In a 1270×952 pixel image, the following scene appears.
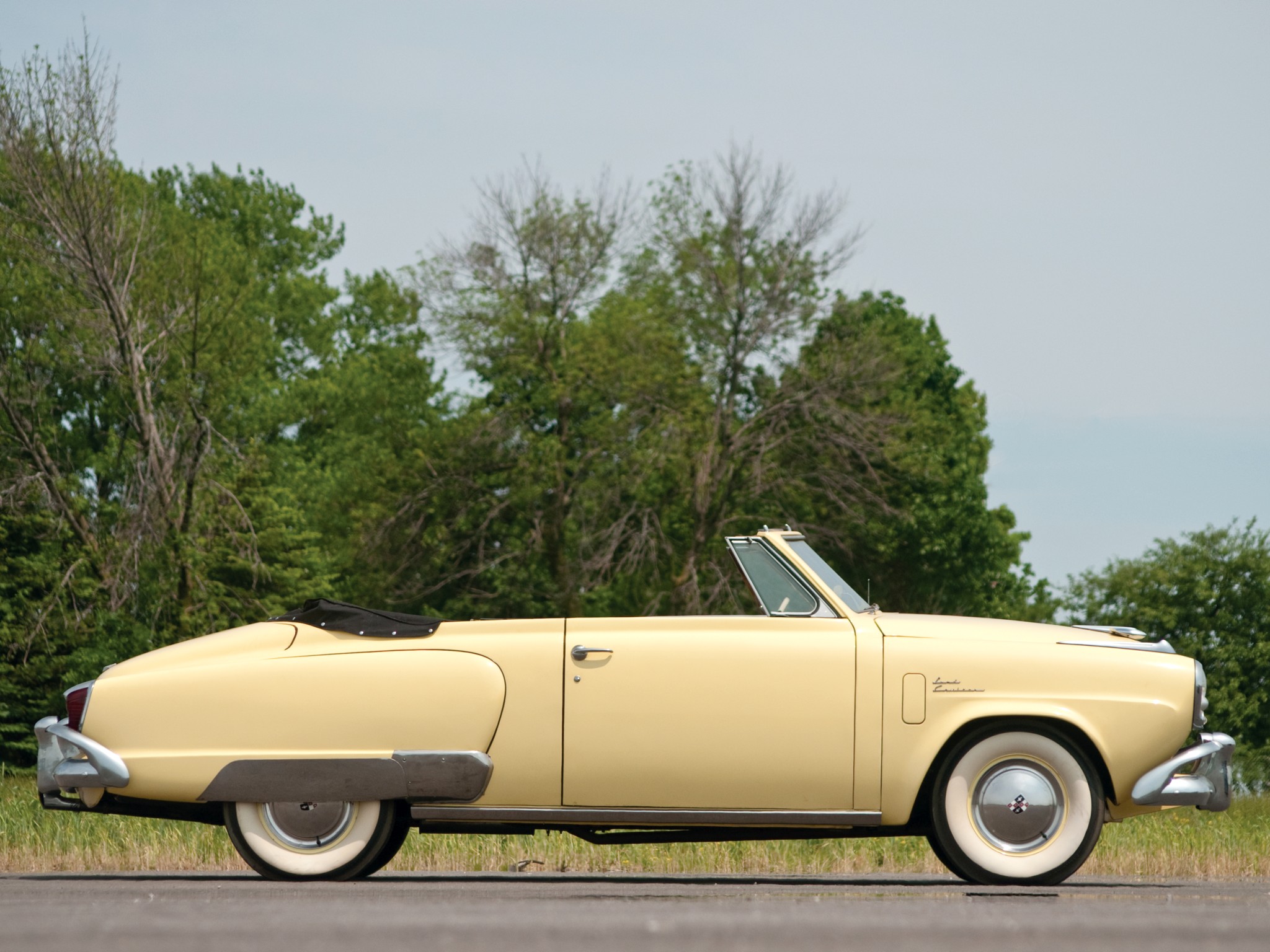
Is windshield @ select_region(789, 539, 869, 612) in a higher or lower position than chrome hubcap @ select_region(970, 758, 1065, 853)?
higher

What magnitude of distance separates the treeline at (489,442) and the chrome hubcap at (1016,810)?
24016 mm

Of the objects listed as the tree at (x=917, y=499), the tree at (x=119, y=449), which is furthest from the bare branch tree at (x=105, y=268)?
the tree at (x=917, y=499)

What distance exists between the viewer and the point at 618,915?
19.0 feet

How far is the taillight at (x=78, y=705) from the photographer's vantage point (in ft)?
25.8

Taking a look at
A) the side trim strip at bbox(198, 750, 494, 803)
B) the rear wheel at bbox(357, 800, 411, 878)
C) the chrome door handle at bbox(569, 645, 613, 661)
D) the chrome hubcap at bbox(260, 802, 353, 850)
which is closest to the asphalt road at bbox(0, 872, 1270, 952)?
the rear wheel at bbox(357, 800, 411, 878)

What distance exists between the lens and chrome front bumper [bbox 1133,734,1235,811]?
7453 millimetres

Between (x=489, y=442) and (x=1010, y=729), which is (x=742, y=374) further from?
(x=1010, y=729)

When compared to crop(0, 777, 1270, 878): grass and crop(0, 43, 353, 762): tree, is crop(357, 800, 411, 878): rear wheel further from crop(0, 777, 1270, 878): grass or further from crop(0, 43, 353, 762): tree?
crop(0, 43, 353, 762): tree

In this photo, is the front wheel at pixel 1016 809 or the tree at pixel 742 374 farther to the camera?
the tree at pixel 742 374

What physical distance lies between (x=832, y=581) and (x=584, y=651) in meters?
1.30

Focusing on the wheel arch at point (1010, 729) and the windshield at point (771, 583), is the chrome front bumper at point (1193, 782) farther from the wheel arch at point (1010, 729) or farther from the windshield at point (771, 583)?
the windshield at point (771, 583)

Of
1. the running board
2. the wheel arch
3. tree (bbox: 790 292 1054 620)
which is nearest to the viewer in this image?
the running board

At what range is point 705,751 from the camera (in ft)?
24.7

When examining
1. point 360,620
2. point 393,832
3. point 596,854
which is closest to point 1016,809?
point 393,832
